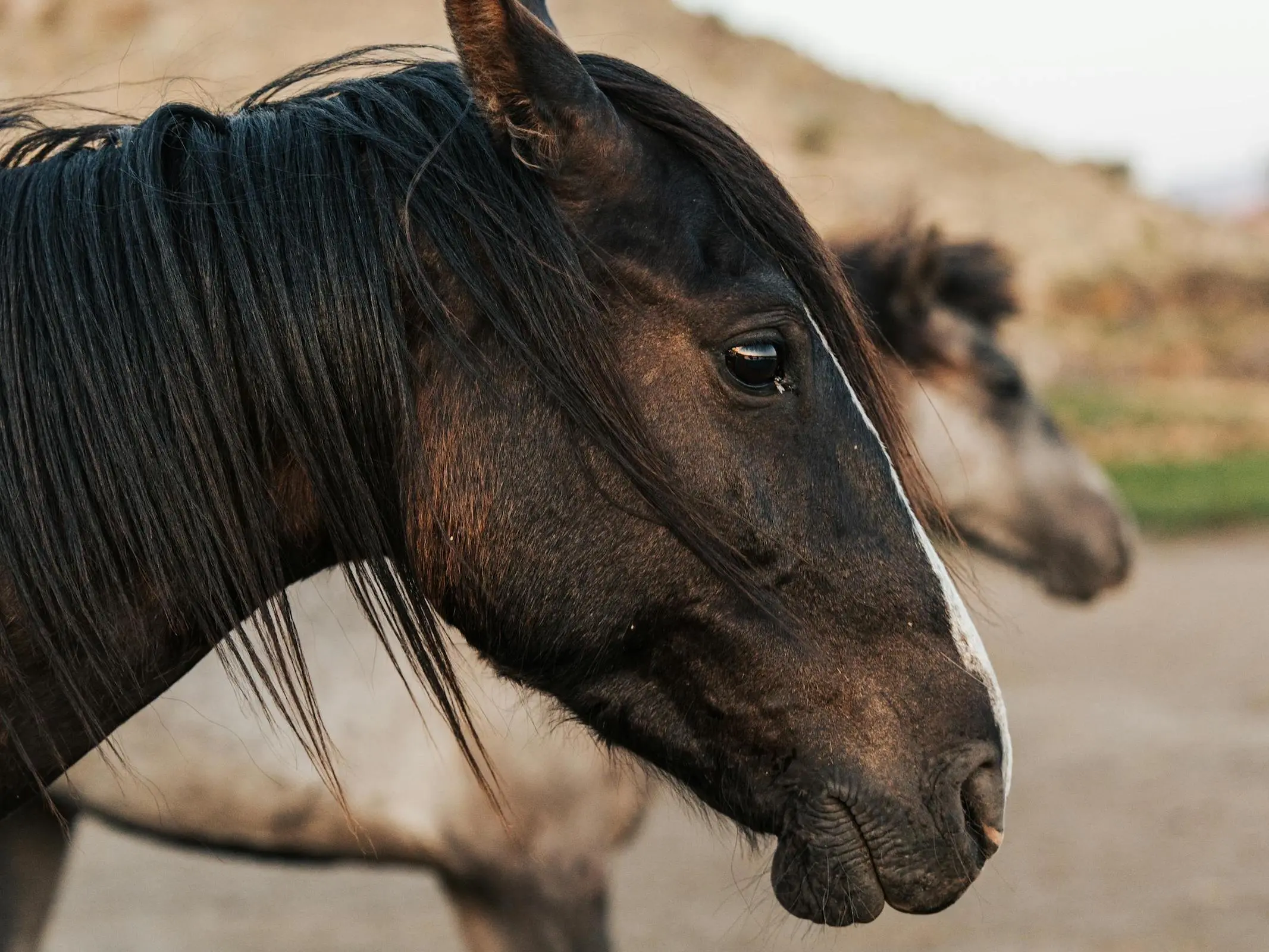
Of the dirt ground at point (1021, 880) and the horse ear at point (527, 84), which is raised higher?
the horse ear at point (527, 84)

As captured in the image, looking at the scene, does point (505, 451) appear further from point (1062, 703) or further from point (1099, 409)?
point (1099, 409)

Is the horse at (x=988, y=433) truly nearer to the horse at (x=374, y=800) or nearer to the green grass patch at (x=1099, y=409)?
the horse at (x=374, y=800)

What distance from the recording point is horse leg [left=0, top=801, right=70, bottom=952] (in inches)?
130

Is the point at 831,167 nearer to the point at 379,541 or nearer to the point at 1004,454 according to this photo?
the point at 1004,454

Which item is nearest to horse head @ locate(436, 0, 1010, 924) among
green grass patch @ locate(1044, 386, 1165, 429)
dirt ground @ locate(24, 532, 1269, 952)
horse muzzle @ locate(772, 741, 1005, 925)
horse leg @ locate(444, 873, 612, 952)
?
horse muzzle @ locate(772, 741, 1005, 925)

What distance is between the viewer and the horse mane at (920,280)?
168 inches

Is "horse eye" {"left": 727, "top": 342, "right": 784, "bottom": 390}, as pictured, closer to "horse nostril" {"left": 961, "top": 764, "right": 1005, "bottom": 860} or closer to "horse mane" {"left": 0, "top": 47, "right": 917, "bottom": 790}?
"horse mane" {"left": 0, "top": 47, "right": 917, "bottom": 790}

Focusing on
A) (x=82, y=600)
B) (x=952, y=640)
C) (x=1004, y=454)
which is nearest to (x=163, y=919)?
(x=1004, y=454)

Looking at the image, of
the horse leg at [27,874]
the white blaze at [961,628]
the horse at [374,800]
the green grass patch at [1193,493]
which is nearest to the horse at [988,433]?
the horse at [374,800]

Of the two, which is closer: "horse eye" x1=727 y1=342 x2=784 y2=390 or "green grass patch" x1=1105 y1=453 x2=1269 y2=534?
"horse eye" x1=727 y1=342 x2=784 y2=390

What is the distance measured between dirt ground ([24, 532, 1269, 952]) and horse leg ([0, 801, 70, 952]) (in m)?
0.58

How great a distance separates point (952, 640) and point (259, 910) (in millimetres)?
4678

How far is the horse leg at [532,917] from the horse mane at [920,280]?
2.03 m

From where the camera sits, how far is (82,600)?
4.79 ft
